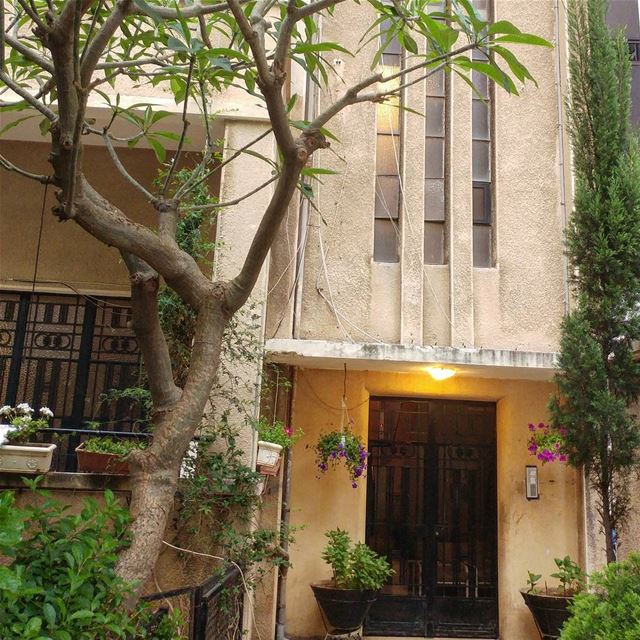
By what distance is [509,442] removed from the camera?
26.7 feet

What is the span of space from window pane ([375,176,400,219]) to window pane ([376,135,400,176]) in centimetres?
9

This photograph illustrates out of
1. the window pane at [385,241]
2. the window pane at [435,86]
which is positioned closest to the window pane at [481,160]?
the window pane at [435,86]

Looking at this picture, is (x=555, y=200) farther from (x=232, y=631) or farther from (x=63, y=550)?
(x=63, y=550)

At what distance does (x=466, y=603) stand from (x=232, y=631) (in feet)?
11.6

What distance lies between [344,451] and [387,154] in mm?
3543

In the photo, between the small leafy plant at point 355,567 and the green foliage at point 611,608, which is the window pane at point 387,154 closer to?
the small leafy plant at point 355,567

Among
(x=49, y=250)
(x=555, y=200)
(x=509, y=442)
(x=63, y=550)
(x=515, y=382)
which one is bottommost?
(x=63, y=550)

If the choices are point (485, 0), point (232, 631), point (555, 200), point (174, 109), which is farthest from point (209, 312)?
point (485, 0)

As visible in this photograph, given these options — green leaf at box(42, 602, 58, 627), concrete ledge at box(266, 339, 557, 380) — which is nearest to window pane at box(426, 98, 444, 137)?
concrete ledge at box(266, 339, 557, 380)

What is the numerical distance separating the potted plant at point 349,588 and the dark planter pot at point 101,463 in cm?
275

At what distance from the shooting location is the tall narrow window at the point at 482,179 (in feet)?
27.0

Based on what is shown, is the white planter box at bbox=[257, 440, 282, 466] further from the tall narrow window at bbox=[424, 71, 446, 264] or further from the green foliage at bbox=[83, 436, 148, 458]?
the tall narrow window at bbox=[424, 71, 446, 264]

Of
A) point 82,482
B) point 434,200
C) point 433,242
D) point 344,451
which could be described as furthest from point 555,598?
point 82,482

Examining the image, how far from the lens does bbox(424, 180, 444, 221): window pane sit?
27.1 ft
